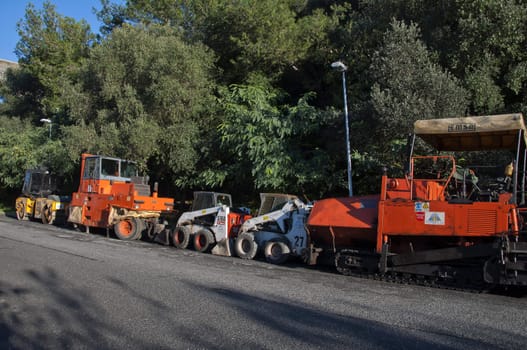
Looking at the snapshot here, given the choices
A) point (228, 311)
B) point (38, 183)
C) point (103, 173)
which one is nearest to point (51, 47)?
point (38, 183)

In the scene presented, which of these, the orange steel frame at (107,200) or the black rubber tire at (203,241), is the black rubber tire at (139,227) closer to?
the orange steel frame at (107,200)

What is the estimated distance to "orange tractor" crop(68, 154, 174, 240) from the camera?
16.7 metres

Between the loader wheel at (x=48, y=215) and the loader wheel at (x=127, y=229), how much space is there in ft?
20.8

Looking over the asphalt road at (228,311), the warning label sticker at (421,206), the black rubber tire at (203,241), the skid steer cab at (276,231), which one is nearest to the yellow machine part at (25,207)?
the black rubber tire at (203,241)

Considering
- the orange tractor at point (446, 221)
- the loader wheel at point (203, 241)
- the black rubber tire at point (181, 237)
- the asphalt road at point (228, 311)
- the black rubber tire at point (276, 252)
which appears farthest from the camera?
the black rubber tire at point (181, 237)

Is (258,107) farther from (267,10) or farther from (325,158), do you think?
(267,10)

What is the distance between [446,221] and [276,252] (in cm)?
482

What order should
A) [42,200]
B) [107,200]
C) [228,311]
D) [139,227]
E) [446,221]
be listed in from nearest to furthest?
[228,311], [446,221], [139,227], [107,200], [42,200]

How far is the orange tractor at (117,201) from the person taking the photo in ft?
54.6

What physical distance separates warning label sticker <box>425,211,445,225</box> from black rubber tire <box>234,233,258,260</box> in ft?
17.4

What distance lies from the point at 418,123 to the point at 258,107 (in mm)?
9590

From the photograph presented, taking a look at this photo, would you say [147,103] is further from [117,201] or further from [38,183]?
[38,183]

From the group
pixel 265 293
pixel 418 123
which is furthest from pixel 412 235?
pixel 265 293

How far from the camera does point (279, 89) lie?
21156 millimetres
